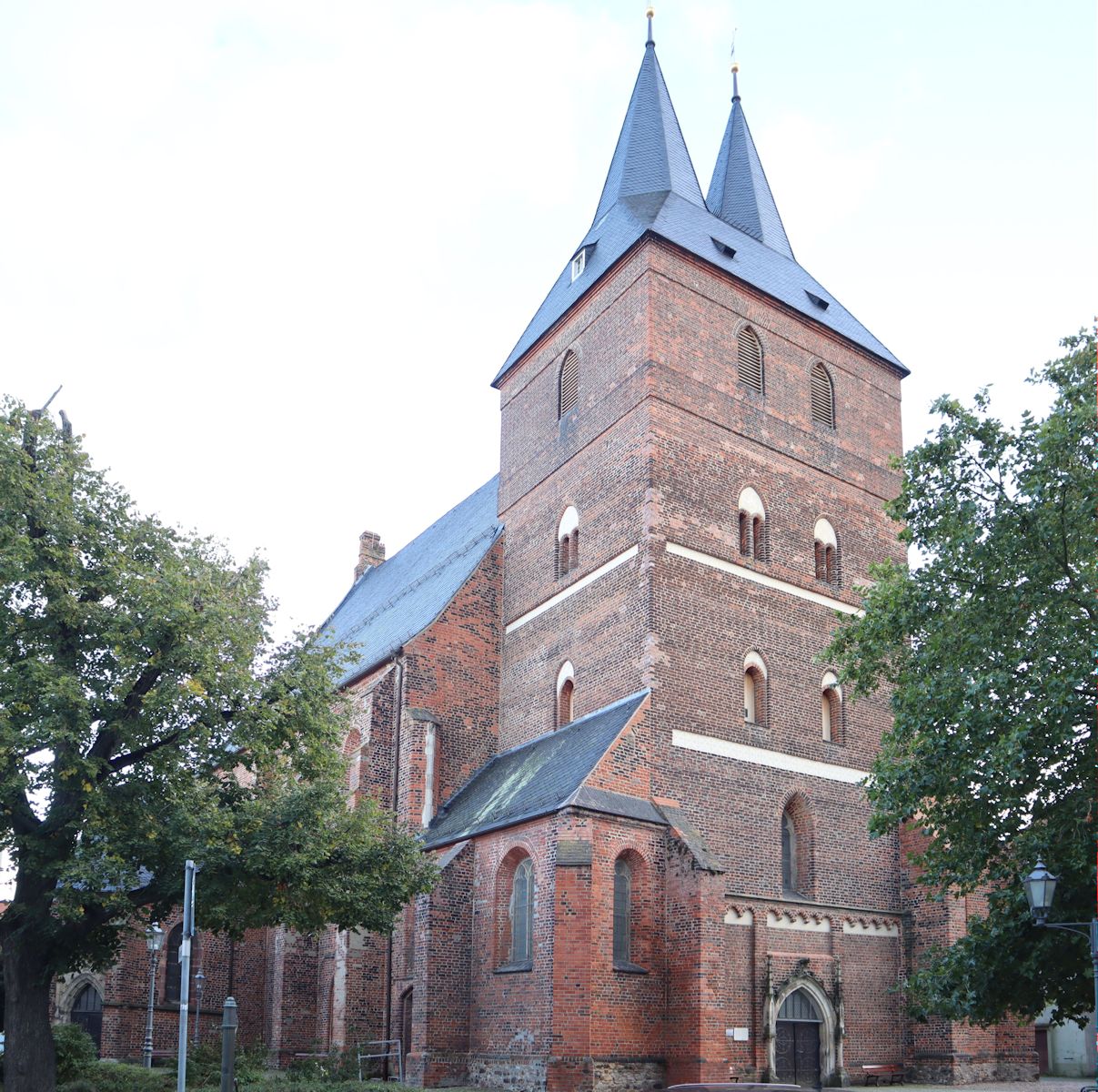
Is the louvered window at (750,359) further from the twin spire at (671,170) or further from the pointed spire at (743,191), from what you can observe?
the pointed spire at (743,191)

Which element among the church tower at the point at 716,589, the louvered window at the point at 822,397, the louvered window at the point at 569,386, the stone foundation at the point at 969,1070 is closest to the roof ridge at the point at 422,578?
the church tower at the point at 716,589

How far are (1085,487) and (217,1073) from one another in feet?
57.4

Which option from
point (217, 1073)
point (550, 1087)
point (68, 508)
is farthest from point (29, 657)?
point (550, 1087)

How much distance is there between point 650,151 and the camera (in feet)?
102

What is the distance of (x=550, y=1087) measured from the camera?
781 inches

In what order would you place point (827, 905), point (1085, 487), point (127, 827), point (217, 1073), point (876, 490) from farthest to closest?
point (876, 490) < point (827, 905) < point (217, 1073) < point (127, 827) < point (1085, 487)

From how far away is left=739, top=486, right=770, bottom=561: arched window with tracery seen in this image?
84.4ft

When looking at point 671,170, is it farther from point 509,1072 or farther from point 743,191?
point 509,1072

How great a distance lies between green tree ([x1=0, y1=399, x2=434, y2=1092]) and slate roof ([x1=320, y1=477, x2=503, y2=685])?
6.11 metres

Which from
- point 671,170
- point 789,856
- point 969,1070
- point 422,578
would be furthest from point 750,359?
point 969,1070

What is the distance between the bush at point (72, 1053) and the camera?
2111 centimetres

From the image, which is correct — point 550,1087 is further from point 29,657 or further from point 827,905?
point 29,657

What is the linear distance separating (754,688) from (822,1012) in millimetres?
6121

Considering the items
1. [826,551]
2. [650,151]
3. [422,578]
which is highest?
[650,151]
